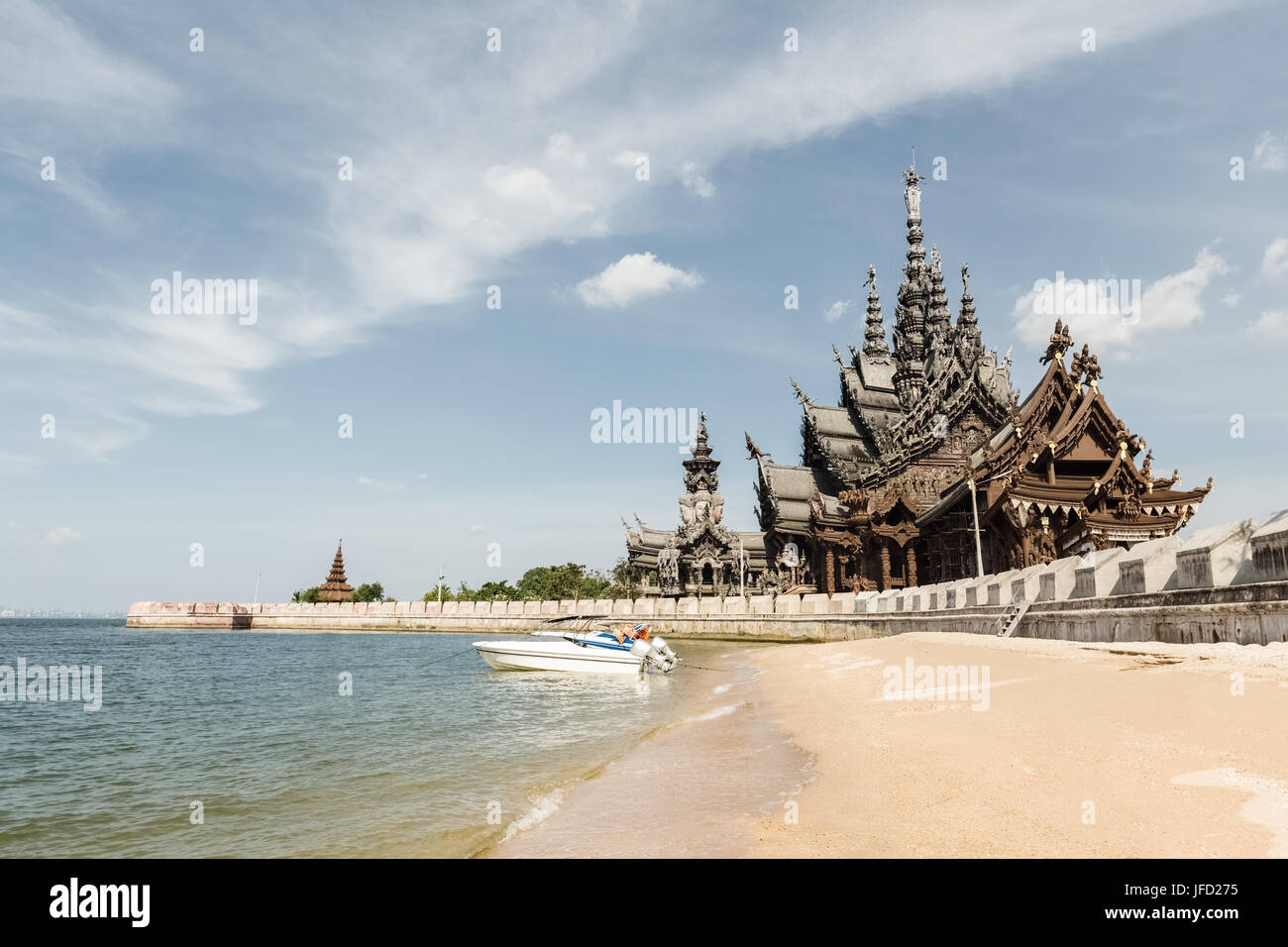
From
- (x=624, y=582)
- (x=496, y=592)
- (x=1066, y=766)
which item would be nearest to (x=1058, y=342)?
(x=1066, y=766)

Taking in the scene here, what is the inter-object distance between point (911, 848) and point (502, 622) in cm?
8016

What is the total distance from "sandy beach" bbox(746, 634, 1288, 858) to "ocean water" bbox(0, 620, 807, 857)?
886 mm

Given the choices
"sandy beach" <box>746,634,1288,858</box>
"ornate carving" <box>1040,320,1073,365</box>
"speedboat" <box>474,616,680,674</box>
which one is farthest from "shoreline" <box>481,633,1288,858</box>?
"ornate carving" <box>1040,320,1073,365</box>

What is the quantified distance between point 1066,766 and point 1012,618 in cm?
1743

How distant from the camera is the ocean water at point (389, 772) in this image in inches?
301

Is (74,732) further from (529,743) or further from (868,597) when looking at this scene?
(868,597)

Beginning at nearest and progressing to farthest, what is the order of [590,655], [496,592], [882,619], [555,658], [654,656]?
1. [654,656]
2. [590,655]
3. [555,658]
4. [882,619]
5. [496,592]

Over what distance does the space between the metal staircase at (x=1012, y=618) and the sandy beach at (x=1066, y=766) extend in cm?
876

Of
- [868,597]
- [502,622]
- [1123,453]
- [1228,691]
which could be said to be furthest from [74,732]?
[502,622]

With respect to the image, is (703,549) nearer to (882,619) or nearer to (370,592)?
(882,619)

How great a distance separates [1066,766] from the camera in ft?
21.8

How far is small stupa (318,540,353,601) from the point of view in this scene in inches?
5064

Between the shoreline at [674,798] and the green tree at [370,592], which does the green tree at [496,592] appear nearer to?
the green tree at [370,592]
